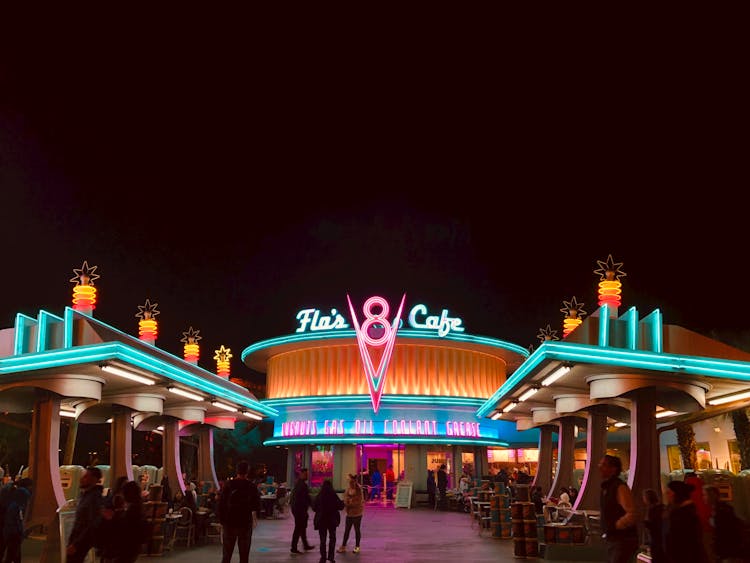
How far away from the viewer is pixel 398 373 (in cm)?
4478

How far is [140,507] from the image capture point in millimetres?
8805

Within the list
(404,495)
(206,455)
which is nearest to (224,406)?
(206,455)

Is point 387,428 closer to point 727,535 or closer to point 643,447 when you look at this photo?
point 643,447

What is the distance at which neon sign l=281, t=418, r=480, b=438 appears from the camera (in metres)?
42.7

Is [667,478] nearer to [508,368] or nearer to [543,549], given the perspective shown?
[543,549]

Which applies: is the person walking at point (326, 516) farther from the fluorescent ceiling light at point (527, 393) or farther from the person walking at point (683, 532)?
the fluorescent ceiling light at point (527, 393)

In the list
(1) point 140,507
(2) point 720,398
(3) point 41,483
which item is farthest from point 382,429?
(1) point 140,507

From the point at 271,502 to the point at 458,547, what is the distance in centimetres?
1298

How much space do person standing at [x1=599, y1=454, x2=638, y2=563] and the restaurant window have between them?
3649cm

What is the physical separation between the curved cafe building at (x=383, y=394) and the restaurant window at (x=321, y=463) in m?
0.05

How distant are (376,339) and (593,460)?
22619mm

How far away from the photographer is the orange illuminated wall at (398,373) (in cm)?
4462

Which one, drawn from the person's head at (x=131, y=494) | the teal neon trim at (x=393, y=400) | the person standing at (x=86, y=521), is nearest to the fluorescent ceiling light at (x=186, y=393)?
the person standing at (x=86, y=521)

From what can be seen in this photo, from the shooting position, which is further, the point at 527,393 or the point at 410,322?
the point at 410,322
